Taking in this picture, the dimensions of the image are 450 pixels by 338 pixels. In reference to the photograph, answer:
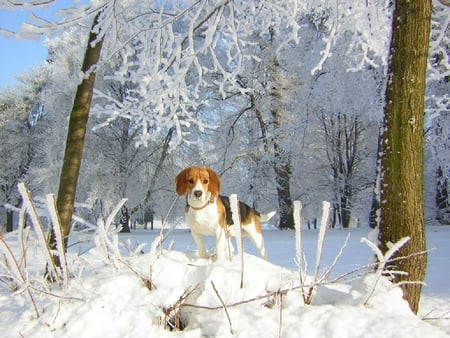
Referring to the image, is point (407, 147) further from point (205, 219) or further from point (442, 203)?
point (442, 203)

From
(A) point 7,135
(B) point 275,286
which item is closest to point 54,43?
(A) point 7,135

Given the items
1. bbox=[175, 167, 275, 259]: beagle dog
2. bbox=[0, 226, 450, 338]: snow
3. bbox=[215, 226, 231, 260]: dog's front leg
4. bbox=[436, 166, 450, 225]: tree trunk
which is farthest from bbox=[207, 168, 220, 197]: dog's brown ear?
bbox=[436, 166, 450, 225]: tree trunk

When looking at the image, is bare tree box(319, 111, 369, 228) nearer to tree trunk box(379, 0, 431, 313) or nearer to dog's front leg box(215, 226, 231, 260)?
dog's front leg box(215, 226, 231, 260)

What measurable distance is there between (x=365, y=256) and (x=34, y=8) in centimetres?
762

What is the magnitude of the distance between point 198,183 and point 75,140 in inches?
59.3

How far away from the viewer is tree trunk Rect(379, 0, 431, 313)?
105 inches

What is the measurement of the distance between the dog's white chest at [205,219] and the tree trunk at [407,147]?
149cm

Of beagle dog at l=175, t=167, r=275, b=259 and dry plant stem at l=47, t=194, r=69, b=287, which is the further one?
beagle dog at l=175, t=167, r=275, b=259

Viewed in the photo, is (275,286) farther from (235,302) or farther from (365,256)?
(365,256)

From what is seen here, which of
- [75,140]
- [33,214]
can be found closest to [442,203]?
[75,140]

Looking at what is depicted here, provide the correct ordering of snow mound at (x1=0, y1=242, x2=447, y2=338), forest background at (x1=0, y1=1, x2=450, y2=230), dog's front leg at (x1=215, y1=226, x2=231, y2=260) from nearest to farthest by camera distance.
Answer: snow mound at (x1=0, y1=242, x2=447, y2=338) < dog's front leg at (x1=215, y1=226, x2=231, y2=260) < forest background at (x1=0, y1=1, x2=450, y2=230)

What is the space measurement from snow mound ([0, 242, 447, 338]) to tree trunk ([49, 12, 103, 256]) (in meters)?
1.61

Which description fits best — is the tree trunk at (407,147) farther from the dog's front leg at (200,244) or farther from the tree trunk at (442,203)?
the tree trunk at (442,203)

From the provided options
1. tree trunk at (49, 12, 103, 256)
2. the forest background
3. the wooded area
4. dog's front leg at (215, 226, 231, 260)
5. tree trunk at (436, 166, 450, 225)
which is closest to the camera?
dog's front leg at (215, 226, 231, 260)
